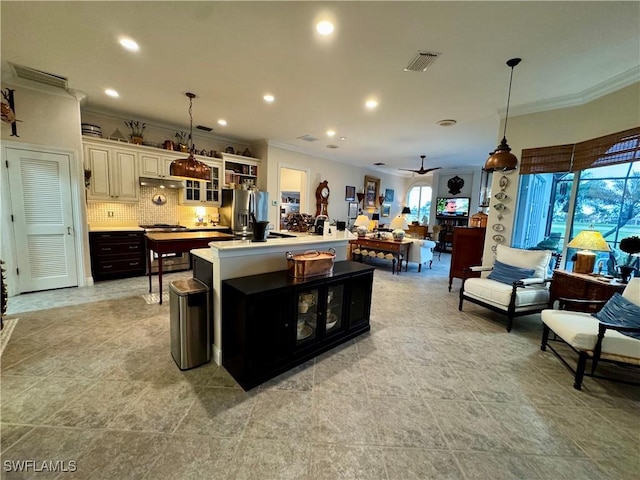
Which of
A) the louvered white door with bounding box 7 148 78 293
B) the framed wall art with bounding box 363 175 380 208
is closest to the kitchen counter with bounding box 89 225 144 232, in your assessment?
the louvered white door with bounding box 7 148 78 293

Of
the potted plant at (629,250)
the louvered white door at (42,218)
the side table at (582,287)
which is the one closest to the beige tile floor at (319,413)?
the side table at (582,287)

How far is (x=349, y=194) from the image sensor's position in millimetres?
8781

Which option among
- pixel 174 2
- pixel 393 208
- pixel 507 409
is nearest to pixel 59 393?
pixel 174 2

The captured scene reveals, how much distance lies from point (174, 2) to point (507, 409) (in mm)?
3924

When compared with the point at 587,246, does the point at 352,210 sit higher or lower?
higher

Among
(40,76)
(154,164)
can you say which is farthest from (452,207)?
(40,76)

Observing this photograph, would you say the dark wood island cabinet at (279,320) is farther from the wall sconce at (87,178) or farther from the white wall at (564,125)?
the wall sconce at (87,178)

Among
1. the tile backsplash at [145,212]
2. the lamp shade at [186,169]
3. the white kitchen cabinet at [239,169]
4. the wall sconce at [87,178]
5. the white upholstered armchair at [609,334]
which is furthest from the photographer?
the white kitchen cabinet at [239,169]

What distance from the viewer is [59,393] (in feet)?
6.25

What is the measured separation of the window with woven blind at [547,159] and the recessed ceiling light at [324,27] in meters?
3.45

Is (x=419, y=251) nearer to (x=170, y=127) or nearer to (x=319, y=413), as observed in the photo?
(x=319, y=413)

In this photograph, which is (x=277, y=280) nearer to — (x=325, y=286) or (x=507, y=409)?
(x=325, y=286)

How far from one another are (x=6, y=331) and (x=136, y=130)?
3.84 meters

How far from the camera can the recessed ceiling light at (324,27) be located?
2.17 meters
